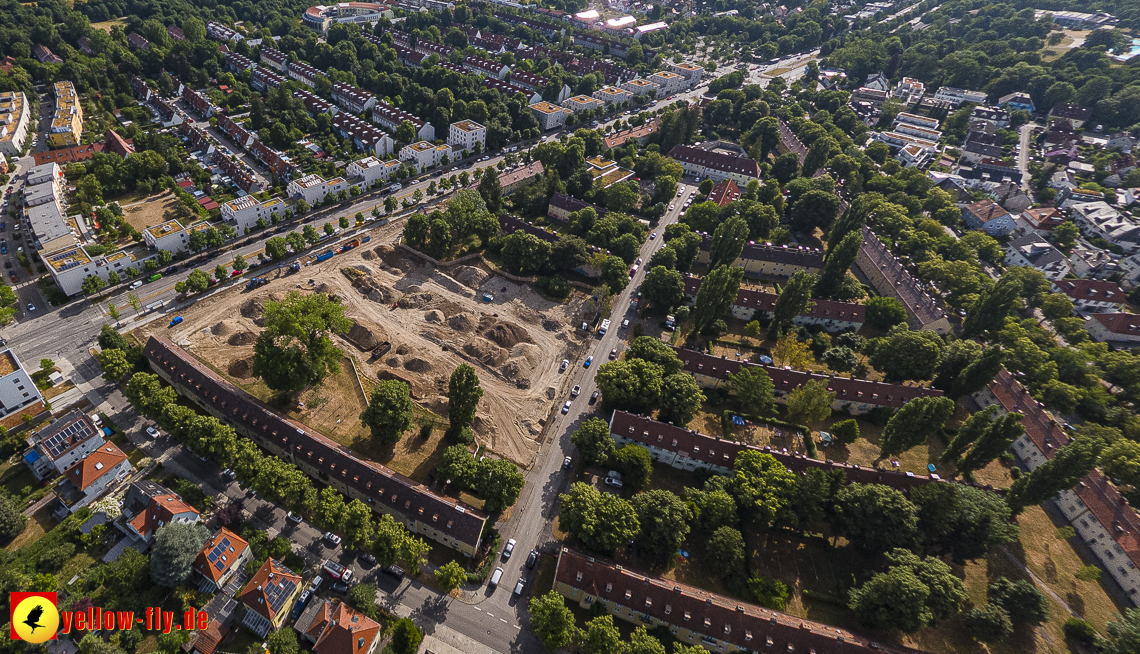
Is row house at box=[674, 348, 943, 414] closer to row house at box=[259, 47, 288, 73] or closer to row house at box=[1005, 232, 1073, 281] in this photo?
row house at box=[1005, 232, 1073, 281]

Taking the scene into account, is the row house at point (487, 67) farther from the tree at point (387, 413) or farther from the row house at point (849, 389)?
the tree at point (387, 413)

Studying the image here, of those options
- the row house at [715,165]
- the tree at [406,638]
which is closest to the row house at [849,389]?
the tree at [406,638]

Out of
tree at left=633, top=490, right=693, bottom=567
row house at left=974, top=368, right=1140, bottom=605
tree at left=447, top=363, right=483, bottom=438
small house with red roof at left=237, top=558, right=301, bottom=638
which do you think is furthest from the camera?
tree at left=447, top=363, right=483, bottom=438

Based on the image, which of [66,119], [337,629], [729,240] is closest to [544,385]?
[337,629]

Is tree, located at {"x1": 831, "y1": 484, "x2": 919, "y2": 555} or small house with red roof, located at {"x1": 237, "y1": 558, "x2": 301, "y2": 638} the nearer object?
small house with red roof, located at {"x1": 237, "y1": 558, "x2": 301, "y2": 638}

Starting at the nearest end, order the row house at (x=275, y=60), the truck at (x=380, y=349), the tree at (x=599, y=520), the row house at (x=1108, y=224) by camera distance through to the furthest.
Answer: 1. the tree at (x=599, y=520)
2. the truck at (x=380, y=349)
3. the row house at (x=1108, y=224)
4. the row house at (x=275, y=60)

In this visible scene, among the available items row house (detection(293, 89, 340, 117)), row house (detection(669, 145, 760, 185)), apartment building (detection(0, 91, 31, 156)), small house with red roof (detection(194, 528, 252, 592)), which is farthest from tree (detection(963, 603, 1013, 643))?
apartment building (detection(0, 91, 31, 156))
